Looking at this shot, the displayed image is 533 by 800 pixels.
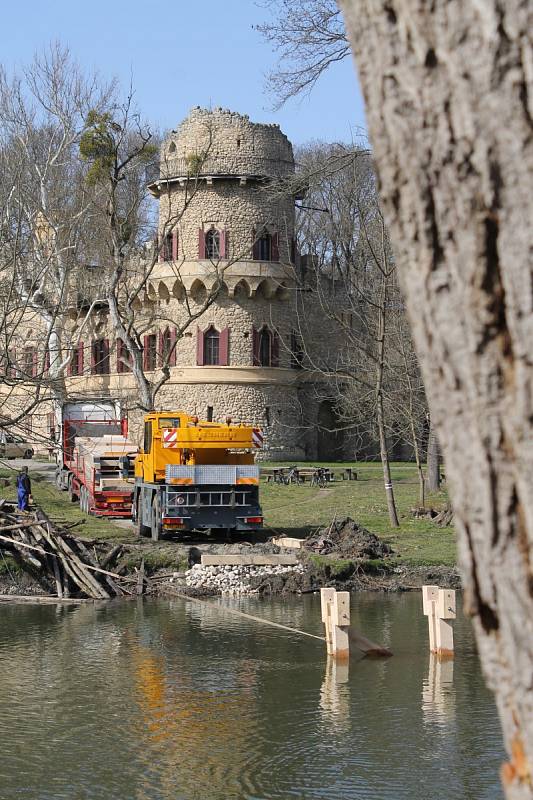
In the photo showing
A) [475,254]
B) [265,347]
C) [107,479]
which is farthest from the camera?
[265,347]

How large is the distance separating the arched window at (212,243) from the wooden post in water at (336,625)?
38459 mm

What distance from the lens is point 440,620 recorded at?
15.9m

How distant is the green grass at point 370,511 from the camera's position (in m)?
26.0

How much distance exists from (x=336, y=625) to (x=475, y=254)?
1363cm

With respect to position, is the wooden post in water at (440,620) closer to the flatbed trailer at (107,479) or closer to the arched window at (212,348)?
the flatbed trailer at (107,479)

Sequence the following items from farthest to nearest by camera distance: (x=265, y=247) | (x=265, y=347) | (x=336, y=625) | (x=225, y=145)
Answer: (x=265, y=347) → (x=265, y=247) → (x=225, y=145) → (x=336, y=625)

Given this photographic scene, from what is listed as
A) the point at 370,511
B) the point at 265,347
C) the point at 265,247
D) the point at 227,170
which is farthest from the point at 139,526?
the point at 265,247

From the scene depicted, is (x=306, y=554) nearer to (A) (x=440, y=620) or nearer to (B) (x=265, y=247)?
(A) (x=440, y=620)

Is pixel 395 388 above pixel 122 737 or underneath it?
above

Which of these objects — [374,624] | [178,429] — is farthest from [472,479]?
[178,429]

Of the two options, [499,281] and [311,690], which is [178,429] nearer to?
[311,690]

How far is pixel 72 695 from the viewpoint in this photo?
14156 mm

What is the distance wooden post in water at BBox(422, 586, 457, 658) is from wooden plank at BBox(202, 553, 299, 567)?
25.1ft

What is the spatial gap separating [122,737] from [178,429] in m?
14.5
